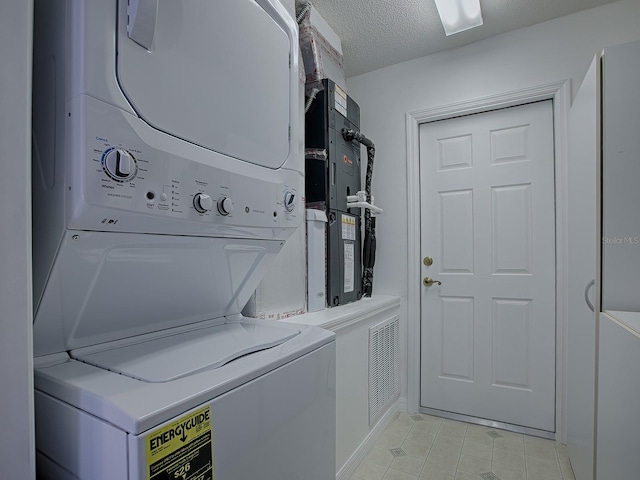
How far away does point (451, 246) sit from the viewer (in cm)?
240

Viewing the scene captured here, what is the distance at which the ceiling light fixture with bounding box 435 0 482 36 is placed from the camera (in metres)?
1.90

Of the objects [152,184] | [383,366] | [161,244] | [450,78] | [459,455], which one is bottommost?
[459,455]

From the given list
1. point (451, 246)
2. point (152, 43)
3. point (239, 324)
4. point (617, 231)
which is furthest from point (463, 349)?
point (152, 43)

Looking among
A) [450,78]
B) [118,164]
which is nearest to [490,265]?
[450,78]

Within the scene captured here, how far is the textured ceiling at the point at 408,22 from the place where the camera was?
76.7 inches

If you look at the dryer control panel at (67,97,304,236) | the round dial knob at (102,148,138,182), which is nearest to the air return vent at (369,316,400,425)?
the dryer control panel at (67,97,304,236)

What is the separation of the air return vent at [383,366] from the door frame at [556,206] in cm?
13

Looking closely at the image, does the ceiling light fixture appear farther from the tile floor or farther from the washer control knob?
the tile floor

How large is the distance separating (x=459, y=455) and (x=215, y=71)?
2225mm

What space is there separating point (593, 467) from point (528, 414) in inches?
34.2

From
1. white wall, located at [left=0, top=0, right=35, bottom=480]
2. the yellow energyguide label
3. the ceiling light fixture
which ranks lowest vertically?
the yellow energyguide label

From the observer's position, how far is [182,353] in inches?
30.4

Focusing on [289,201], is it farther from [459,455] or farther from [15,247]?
[459,455]

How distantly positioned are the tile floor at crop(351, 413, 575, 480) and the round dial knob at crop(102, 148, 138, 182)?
185 cm
